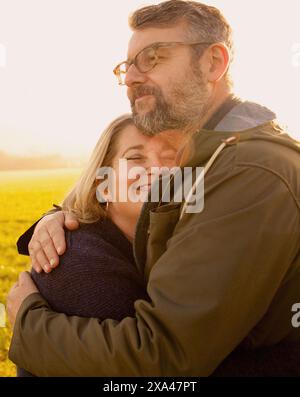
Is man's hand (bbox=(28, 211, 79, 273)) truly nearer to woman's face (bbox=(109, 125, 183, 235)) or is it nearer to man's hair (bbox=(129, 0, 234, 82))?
woman's face (bbox=(109, 125, 183, 235))

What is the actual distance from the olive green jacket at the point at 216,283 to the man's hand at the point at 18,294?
1.28ft

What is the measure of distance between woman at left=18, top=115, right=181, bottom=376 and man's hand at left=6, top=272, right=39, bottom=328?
1.8 inches

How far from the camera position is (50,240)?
301 cm

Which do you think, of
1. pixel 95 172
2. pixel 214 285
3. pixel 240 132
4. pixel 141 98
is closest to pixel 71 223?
pixel 95 172

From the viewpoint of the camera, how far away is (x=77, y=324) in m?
2.47

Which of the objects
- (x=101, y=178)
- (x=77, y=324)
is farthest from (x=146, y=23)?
(x=77, y=324)

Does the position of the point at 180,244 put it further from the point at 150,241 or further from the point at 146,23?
the point at 146,23

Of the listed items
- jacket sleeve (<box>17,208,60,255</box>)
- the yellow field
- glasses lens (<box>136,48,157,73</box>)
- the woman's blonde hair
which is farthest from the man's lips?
the yellow field

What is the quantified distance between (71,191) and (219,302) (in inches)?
65.3

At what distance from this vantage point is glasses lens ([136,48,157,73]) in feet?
10.9

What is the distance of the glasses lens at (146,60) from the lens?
10.9 feet

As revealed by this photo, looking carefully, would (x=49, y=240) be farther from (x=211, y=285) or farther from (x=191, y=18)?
(x=191, y=18)

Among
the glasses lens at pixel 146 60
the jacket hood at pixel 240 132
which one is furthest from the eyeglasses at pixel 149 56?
the jacket hood at pixel 240 132

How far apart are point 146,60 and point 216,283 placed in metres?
1.58
